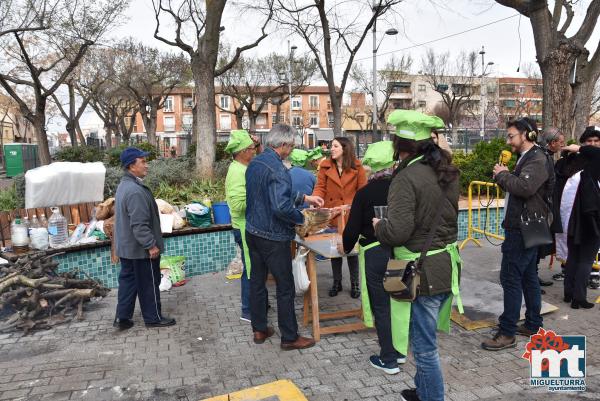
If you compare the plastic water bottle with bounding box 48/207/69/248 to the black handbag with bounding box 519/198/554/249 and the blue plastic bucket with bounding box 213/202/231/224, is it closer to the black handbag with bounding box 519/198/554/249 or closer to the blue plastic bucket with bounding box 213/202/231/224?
the blue plastic bucket with bounding box 213/202/231/224

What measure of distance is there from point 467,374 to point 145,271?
9.97ft

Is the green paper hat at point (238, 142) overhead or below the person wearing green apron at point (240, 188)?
overhead

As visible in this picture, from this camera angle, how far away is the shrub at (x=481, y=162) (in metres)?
10.2

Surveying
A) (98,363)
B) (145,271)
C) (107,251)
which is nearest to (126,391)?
(98,363)

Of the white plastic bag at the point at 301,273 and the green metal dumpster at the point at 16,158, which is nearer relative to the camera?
the white plastic bag at the point at 301,273

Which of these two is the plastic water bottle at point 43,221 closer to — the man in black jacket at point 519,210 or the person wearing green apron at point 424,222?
the person wearing green apron at point 424,222

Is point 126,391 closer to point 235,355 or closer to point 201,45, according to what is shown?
point 235,355

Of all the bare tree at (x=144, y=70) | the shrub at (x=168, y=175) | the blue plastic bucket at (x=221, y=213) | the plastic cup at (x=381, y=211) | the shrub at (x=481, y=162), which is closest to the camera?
the plastic cup at (x=381, y=211)

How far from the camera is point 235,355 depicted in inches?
164

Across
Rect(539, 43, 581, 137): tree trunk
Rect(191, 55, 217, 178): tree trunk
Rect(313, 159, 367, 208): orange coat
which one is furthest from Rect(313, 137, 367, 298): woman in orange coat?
Rect(539, 43, 581, 137): tree trunk

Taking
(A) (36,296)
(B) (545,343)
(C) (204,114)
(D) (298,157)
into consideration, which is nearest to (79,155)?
(C) (204,114)

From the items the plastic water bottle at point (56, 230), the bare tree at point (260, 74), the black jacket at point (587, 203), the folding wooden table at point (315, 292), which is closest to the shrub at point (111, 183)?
the plastic water bottle at point (56, 230)

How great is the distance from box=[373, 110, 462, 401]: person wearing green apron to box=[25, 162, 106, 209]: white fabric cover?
530cm

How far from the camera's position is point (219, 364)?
3994mm
